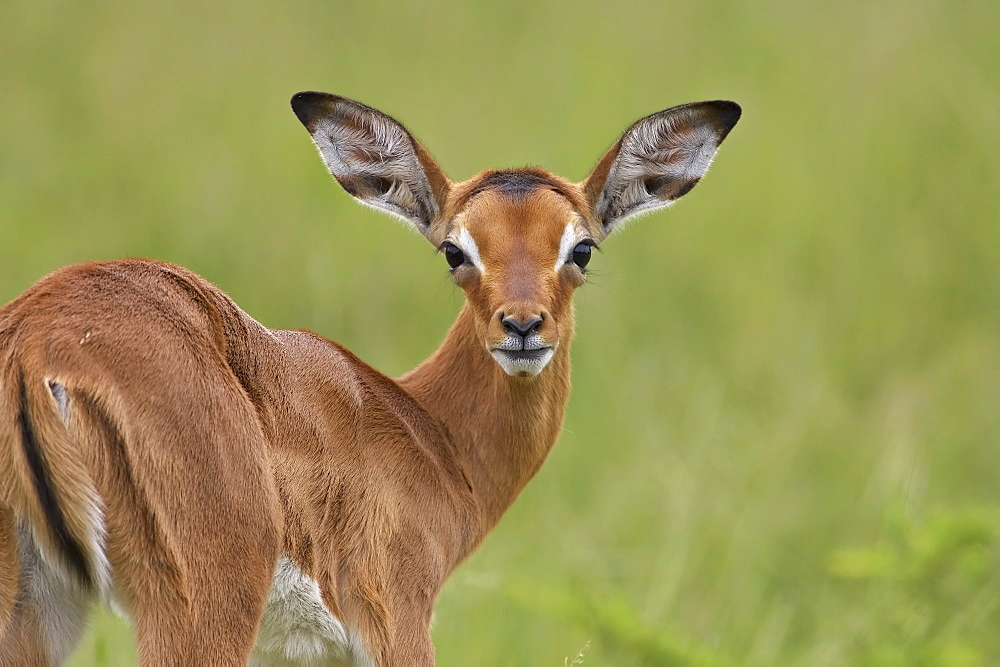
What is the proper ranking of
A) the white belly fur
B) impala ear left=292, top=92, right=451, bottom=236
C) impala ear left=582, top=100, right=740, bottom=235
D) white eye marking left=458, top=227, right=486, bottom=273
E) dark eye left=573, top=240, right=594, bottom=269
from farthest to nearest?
impala ear left=582, top=100, right=740, bottom=235
impala ear left=292, top=92, right=451, bottom=236
dark eye left=573, top=240, right=594, bottom=269
white eye marking left=458, top=227, right=486, bottom=273
the white belly fur

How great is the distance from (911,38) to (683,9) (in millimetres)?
2413

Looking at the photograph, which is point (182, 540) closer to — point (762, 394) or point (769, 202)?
point (762, 394)

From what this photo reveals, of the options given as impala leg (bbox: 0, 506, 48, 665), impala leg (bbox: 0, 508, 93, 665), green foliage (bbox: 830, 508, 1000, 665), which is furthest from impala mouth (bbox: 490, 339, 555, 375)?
→ green foliage (bbox: 830, 508, 1000, 665)

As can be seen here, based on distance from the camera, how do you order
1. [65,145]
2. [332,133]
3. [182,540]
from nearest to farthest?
[182,540] < [332,133] < [65,145]

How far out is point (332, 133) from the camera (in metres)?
6.30

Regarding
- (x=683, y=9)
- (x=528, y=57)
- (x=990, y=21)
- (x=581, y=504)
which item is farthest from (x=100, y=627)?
(x=990, y=21)

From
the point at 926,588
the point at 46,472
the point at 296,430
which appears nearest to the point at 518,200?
the point at 296,430

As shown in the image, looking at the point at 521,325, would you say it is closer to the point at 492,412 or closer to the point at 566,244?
the point at 566,244

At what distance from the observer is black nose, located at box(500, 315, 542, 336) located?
5254 mm

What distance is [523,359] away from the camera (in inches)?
211

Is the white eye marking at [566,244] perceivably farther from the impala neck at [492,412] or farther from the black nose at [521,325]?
the black nose at [521,325]

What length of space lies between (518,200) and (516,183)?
0.15 meters

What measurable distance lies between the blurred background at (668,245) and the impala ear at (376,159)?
8.24 ft

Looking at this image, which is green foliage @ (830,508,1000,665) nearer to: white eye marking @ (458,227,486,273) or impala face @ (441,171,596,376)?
impala face @ (441,171,596,376)
